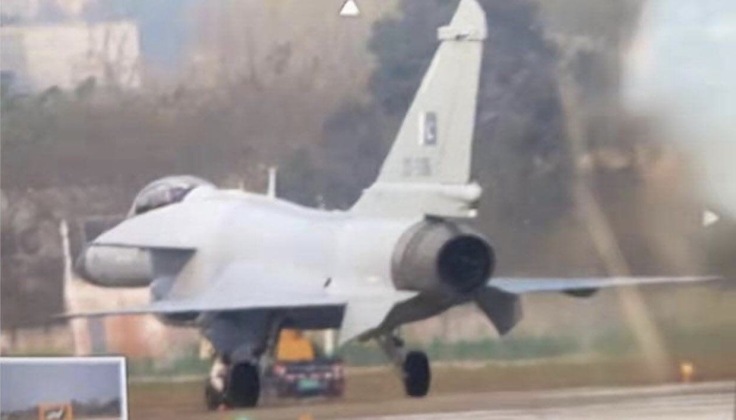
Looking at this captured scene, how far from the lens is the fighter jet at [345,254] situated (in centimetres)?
589

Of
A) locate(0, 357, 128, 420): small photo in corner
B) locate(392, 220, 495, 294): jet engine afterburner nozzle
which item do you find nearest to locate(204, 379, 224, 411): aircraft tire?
locate(0, 357, 128, 420): small photo in corner

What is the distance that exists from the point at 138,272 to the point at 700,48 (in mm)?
1354

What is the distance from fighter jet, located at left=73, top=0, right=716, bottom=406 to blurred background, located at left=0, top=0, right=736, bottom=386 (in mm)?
Answer: 36

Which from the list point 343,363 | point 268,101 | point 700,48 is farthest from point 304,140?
point 700,48

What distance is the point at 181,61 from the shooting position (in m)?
5.94

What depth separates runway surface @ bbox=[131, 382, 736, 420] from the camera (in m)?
5.93

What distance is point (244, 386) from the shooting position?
5957 mm

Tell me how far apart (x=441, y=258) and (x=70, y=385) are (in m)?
0.88

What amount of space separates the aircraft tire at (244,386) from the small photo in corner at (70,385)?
24 cm

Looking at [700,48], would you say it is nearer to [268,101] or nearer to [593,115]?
[593,115]

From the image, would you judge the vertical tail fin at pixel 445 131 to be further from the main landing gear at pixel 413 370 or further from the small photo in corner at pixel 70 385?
the small photo in corner at pixel 70 385

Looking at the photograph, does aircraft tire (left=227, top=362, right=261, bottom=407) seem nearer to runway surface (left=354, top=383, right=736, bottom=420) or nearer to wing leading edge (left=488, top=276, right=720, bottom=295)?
runway surface (left=354, top=383, right=736, bottom=420)

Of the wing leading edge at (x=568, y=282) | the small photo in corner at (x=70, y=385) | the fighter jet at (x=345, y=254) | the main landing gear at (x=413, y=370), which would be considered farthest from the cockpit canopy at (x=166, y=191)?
the wing leading edge at (x=568, y=282)

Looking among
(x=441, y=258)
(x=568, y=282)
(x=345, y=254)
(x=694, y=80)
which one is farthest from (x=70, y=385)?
(x=694, y=80)
